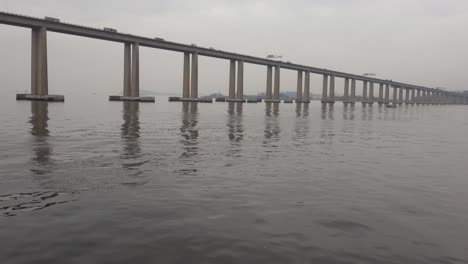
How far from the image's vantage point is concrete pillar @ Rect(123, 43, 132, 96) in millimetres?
121750

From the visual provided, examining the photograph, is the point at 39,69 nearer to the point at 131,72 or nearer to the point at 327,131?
the point at 131,72

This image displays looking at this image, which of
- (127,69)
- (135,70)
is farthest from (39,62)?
(135,70)

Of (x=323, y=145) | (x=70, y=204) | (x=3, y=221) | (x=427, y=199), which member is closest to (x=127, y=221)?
(x=70, y=204)

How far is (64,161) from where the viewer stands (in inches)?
571

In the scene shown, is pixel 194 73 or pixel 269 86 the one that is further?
pixel 269 86

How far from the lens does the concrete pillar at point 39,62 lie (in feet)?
311

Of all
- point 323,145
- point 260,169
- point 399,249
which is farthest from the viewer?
point 323,145

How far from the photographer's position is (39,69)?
316 feet

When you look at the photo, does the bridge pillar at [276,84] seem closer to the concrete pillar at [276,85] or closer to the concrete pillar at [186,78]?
the concrete pillar at [276,85]

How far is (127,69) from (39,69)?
3028 centimetres

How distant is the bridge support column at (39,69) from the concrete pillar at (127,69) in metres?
26.5

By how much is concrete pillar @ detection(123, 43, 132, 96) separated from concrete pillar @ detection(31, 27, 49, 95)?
91.4 feet

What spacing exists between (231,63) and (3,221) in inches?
6365

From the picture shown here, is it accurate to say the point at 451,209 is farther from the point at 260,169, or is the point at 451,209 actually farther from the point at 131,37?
the point at 131,37
